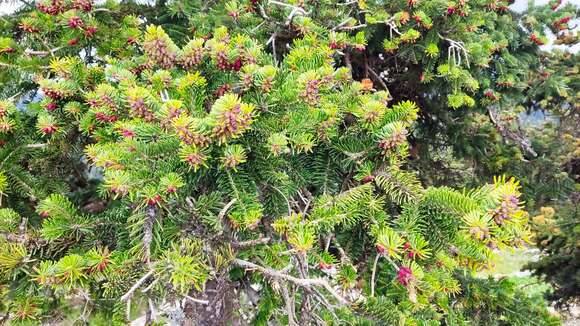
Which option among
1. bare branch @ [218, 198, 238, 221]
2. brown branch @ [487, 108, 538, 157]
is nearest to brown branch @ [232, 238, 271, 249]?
bare branch @ [218, 198, 238, 221]

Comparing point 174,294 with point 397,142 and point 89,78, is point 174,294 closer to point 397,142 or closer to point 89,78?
point 397,142

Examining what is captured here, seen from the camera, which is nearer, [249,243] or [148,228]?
Answer: [148,228]

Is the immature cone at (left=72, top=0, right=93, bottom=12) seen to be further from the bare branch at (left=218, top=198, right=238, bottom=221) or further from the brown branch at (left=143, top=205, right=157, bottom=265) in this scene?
the bare branch at (left=218, top=198, right=238, bottom=221)

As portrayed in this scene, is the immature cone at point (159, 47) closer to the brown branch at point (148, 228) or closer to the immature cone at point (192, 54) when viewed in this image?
the immature cone at point (192, 54)

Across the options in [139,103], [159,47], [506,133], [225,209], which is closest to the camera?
[225,209]

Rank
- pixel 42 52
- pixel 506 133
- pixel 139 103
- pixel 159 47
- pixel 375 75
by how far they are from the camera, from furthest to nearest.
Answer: pixel 506 133 → pixel 375 75 → pixel 42 52 → pixel 159 47 → pixel 139 103

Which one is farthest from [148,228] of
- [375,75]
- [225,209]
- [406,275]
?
[375,75]

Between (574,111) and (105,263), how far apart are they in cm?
632

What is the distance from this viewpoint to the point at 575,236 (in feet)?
16.3

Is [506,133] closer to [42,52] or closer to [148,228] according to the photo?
[148,228]

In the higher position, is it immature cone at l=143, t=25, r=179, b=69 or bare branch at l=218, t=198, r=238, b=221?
immature cone at l=143, t=25, r=179, b=69

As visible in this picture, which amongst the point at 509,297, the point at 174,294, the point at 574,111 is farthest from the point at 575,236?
the point at 174,294

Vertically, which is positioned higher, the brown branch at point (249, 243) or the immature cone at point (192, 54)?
the immature cone at point (192, 54)

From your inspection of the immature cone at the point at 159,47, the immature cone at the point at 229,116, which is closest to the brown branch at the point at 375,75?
the immature cone at the point at 159,47
